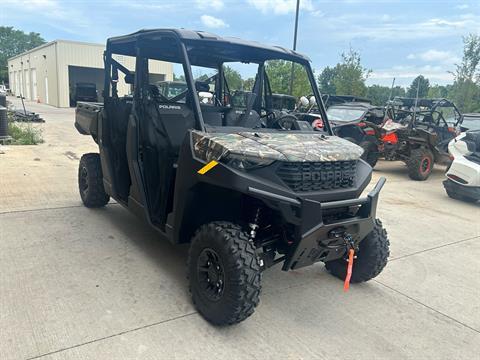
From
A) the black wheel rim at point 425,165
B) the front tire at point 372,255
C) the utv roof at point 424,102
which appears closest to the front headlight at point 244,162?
the front tire at point 372,255

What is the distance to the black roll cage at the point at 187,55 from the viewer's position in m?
3.00

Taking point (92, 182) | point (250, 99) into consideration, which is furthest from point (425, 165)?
point (92, 182)

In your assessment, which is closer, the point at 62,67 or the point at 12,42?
the point at 62,67

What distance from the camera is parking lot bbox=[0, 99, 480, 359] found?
2.54 metres

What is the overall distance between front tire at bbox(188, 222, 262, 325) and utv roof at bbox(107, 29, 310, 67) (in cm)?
140

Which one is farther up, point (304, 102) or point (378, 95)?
point (378, 95)

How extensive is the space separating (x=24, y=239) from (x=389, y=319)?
3.43 meters

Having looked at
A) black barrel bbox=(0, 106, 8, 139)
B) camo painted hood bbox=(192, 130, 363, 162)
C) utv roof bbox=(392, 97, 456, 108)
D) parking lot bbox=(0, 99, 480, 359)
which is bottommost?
parking lot bbox=(0, 99, 480, 359)

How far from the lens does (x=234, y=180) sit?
2.50 m

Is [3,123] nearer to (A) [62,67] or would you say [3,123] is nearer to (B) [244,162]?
(B) [244,162]

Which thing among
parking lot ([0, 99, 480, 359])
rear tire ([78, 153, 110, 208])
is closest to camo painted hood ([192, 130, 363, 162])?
parking lot ([0, 99, 480, 359])

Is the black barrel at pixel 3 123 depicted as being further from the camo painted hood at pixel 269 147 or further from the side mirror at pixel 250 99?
the camo painted hood at pixel 269 147

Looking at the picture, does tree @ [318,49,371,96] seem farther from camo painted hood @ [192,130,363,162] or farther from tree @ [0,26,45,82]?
tree @ [0,26,45,82]

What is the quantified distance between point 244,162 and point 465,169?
5.60 metres
